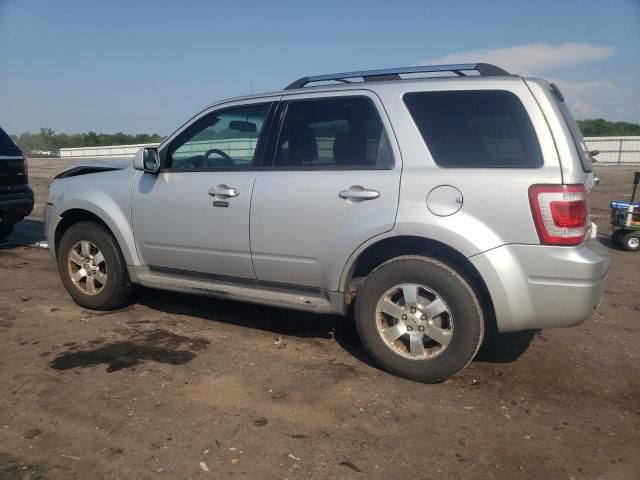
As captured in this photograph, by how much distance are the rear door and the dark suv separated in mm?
4953

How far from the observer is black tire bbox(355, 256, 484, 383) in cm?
330

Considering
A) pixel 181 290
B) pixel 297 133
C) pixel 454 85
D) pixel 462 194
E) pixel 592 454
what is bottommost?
pixel 592 454

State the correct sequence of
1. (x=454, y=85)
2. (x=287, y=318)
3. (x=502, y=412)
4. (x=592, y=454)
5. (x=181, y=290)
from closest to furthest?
(x=592, y=454) → (x=502, y=412) → (x=454, y=85) → (x=181, y=290) → (x=287, y=318)

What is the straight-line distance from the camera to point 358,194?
3539 millimetres

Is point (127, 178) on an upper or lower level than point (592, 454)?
upper

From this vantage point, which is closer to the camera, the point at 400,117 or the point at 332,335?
the point at 400,117

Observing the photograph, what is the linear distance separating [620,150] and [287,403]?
40922mm

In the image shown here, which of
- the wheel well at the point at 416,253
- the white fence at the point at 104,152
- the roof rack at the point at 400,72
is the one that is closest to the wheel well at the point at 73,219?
the roof rack at the point at 400,72

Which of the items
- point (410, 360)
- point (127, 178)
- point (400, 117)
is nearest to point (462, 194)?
point (400, 117)

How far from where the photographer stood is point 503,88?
3293 millimetres

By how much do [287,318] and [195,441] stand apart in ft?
6.89

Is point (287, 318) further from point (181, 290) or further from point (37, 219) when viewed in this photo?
point (37, 219)

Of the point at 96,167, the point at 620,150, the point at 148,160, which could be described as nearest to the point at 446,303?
the point at 148,160

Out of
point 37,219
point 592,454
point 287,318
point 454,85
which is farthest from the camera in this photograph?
point 37,219
